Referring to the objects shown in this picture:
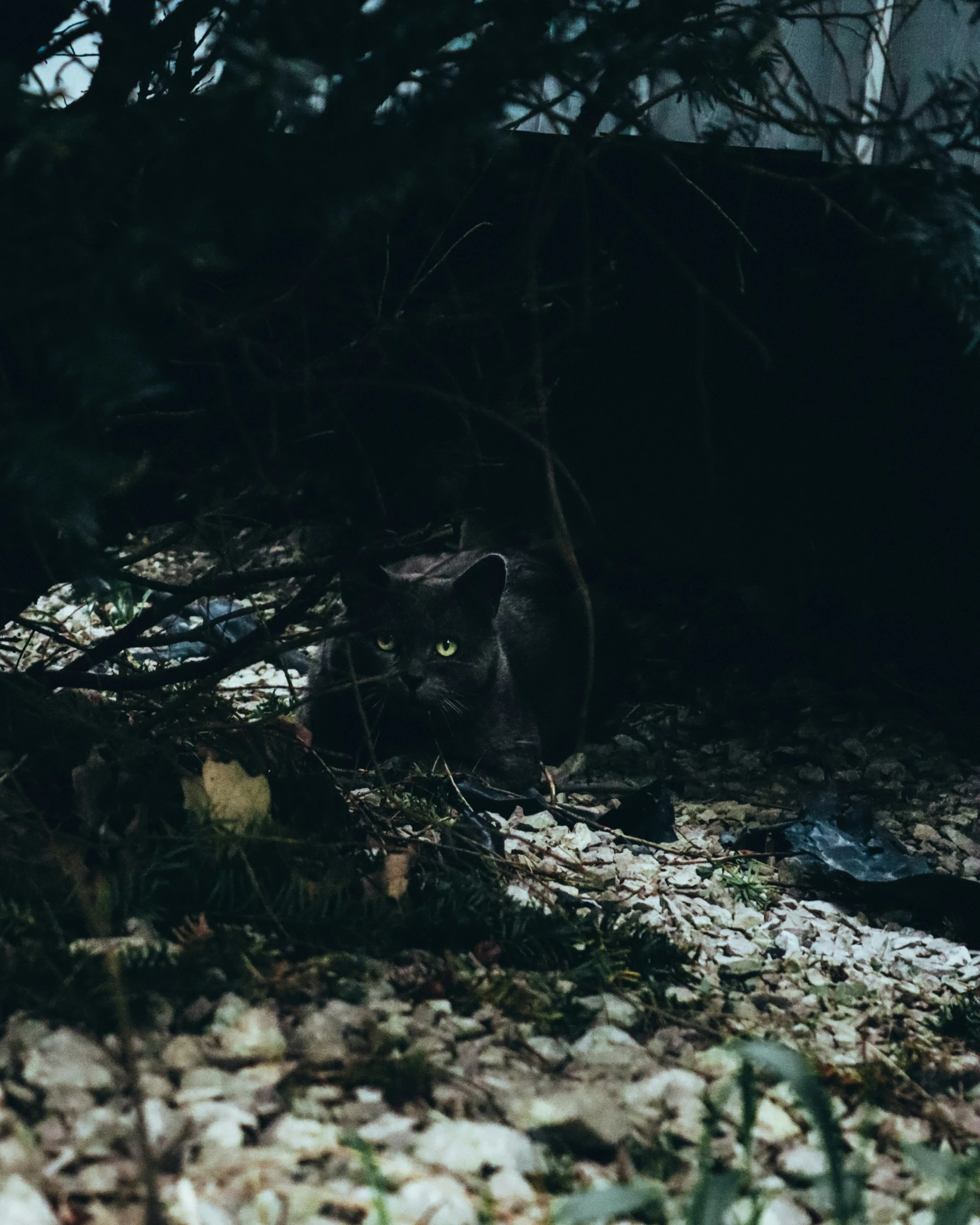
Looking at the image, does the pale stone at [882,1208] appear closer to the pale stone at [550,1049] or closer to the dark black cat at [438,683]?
the pale stone at [550,1049]

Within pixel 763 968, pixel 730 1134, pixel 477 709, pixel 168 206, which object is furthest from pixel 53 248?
pixel 477 709

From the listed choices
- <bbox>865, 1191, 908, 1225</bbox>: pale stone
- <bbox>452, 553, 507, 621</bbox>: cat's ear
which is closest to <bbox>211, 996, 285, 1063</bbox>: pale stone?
<bbox>865, 1191, 908, 1225</bbox>: pale stone

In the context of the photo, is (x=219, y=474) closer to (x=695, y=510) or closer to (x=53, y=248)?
(x=53, y=248)

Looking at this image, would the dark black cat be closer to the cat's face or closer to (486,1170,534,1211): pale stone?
the cat's face

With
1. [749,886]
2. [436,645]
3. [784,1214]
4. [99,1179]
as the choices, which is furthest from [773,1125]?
[436,645]

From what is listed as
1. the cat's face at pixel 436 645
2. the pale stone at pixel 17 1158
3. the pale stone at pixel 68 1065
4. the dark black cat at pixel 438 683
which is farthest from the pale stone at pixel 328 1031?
the cat's face at pixel 436 645

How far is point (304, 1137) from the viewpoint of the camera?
1.10 metres

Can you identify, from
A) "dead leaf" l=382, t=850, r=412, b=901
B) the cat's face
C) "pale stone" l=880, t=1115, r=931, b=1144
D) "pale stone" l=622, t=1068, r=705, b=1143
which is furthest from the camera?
the cat's face

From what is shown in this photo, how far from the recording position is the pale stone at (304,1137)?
Result: 1.08 meters

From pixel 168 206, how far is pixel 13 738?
1.31m

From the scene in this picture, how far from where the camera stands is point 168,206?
1060mm

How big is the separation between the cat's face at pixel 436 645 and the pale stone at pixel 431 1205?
1794 millimetres

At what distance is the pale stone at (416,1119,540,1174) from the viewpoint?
3.62 feet

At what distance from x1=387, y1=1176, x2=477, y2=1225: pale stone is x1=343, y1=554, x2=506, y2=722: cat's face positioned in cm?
179
